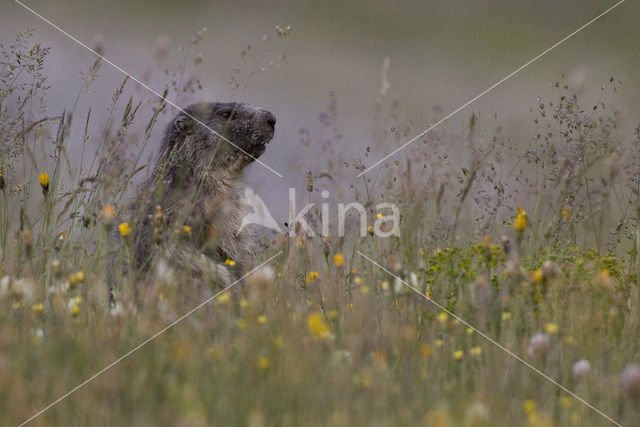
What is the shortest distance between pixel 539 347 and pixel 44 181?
3012 millimetres

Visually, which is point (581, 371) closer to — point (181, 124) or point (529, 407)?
point (529, 407)

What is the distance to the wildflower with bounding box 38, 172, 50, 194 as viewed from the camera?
4570mm

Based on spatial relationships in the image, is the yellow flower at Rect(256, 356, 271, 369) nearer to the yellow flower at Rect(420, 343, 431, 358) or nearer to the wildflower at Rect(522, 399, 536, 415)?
the yellow flower at Rect(420, 343, 431, 358)

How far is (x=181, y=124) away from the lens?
6840 millimetres

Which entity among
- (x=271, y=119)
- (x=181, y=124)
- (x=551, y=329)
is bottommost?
(x=551, y=329)

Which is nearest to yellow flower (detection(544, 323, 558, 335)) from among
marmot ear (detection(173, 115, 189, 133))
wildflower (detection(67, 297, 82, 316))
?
wildflower (detection(67, 297, 82, 316))

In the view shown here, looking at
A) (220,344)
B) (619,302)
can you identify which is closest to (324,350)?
(220,344)

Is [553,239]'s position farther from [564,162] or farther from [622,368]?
[622,368]

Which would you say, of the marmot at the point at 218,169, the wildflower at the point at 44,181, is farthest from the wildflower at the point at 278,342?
the marmot at the point at 218,169

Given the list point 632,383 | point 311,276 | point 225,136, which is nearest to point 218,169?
point 225,136

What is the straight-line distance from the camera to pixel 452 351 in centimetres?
343

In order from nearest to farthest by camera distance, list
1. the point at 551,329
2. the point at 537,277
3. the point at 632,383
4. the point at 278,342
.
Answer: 1. the point at 632,383
2. the point at 278,342
3. the point at 551,329
4. the point at 537,277

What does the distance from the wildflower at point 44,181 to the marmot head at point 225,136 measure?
6.69ft

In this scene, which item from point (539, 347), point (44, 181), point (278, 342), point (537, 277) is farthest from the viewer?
point (44, 181)
